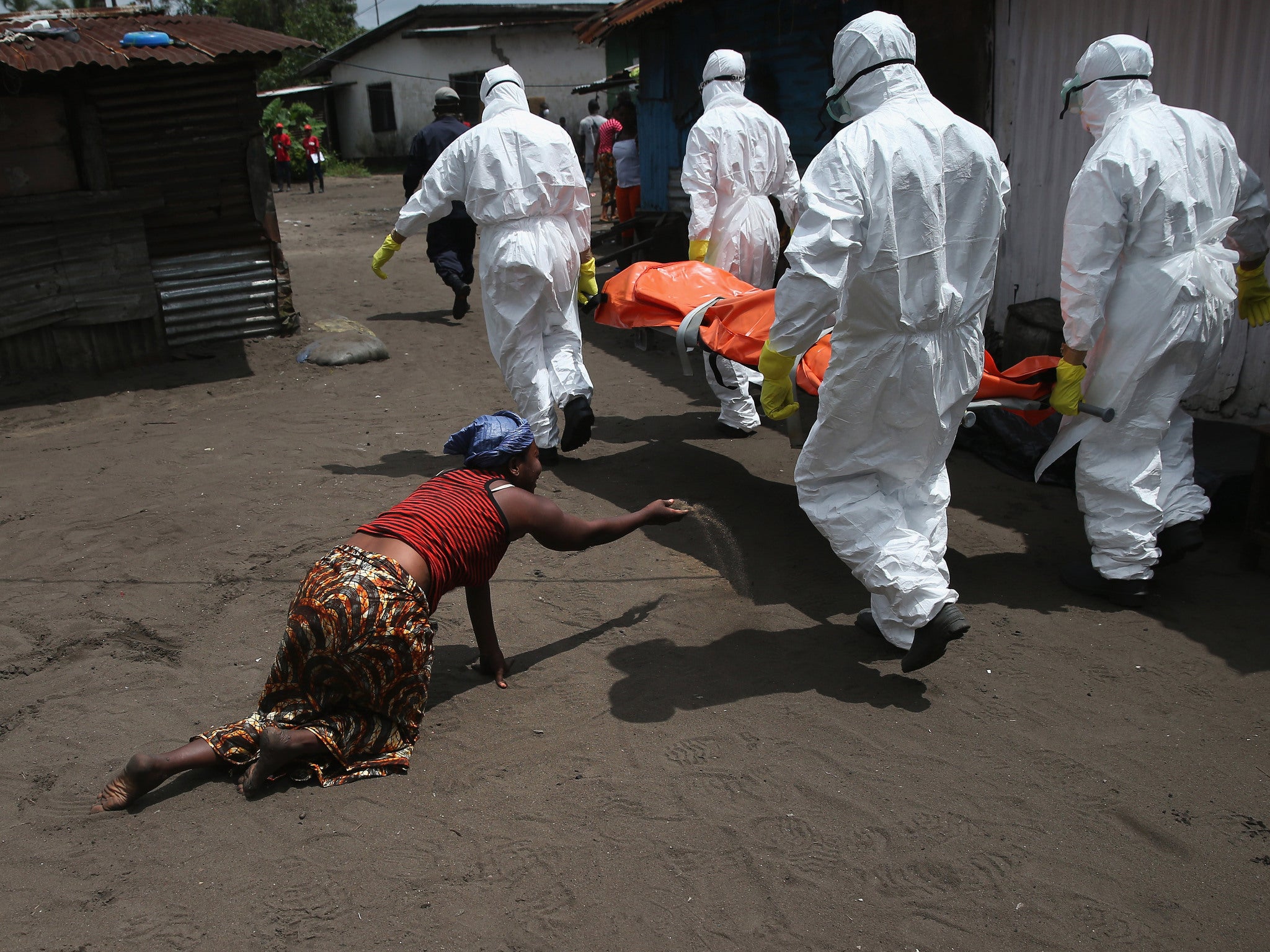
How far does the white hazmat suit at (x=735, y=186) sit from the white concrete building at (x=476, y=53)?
19.3 meters

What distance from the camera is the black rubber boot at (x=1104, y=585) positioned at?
12.8 feet

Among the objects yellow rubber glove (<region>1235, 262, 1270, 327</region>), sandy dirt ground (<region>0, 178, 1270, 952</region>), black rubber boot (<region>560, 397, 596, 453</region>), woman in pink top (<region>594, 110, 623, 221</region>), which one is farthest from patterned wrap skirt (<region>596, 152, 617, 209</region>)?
yellow rubber glove (<region>1235, 262, 1270, 327</region>)

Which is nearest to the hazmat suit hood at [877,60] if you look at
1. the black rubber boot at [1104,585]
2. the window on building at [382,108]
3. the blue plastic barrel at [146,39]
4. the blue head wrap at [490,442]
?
the blue head wrap at [490,442]

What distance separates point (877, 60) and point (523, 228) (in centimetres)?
243

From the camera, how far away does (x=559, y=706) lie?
11.1ft

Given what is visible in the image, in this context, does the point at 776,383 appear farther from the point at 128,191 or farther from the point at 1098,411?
the point at 128,191

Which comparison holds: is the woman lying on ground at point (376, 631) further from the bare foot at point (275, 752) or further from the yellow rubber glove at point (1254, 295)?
the yellow rubber glove at point (1254, 295)

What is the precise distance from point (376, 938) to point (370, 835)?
39cm

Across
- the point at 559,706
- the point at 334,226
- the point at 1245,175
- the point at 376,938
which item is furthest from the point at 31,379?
the point at 334,226

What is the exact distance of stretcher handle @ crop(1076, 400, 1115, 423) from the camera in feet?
12.6

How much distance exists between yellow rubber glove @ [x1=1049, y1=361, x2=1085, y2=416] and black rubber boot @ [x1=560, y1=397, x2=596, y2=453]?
2423mm

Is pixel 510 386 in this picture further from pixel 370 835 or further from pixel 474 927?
pixel 474 927

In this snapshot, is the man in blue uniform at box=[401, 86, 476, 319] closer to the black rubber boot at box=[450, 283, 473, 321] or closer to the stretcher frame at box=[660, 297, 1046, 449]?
the black rubber boot at box=[450, 283, 473, 321]

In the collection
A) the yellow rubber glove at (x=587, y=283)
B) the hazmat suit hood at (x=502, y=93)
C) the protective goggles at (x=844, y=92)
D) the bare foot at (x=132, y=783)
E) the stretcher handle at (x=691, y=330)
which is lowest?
the bare foot at (x=132, y=783)
